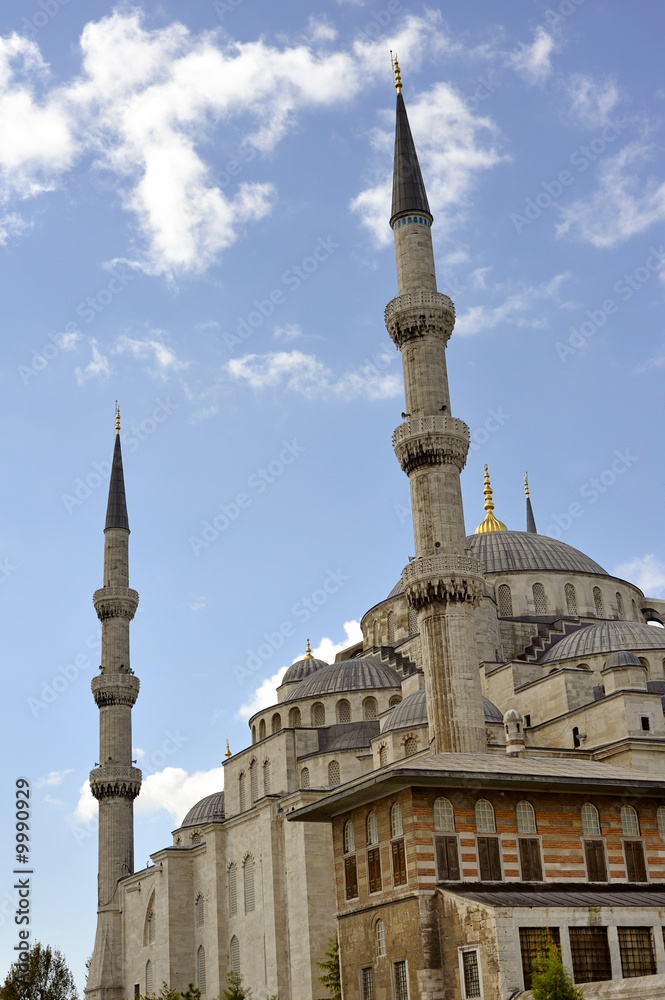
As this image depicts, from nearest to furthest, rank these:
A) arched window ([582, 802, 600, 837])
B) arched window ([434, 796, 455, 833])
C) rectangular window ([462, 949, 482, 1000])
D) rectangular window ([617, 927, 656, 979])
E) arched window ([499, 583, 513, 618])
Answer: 1. rectangular window ([462, 949, 482, 1000])
2. rectangular window ([617, 927, 656, 979])
3. arched window ([434, 796, 455, 833])
4. arched window ([582, 802, 600, 837])
5. arched window ([499, 583, 513, 618])

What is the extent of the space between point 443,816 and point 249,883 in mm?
16557

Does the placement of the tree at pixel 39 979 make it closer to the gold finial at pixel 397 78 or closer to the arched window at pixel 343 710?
the arched window at pixel 343 710

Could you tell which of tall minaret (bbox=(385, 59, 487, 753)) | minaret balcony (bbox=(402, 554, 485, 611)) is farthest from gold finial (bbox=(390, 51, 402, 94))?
minaret balcony (bbox=(402, 554, 485, 611))

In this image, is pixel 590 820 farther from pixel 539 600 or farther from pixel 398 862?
pixel 539 600

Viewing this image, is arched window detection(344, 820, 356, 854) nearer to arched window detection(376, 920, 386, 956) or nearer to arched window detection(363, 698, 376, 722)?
arched window detection(376, 920, 386, 956)

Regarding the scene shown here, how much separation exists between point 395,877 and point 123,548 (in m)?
26.1

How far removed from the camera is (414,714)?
28.3 meters

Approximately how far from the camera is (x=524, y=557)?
3734 centimetres

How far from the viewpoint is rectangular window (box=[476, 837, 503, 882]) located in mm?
16875

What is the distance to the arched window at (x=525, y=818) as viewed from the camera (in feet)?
56.9

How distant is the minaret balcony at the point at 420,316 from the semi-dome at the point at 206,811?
19.0m

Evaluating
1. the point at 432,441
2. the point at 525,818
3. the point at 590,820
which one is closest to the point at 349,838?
the point at 525,818

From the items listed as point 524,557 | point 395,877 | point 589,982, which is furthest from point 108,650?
point 589,982

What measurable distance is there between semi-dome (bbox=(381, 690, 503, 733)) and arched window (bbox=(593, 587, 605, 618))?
28.7 feet
